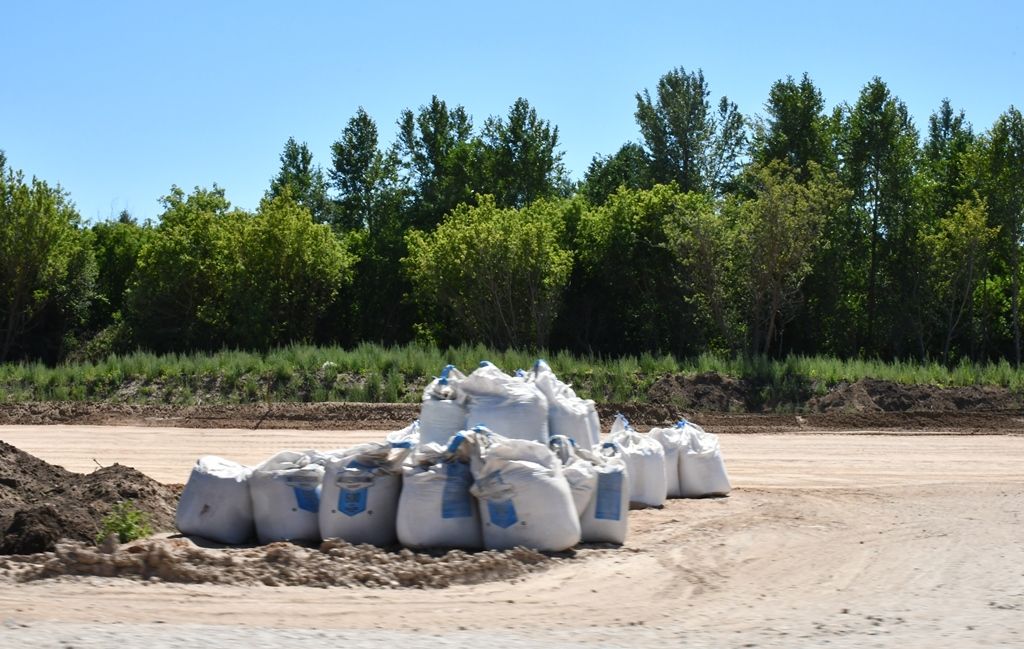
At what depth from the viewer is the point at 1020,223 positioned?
34562 mm

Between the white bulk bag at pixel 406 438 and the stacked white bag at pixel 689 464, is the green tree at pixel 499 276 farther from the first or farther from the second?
the white bulk bag at pixel 406 438

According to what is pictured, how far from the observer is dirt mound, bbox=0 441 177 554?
30.0ft

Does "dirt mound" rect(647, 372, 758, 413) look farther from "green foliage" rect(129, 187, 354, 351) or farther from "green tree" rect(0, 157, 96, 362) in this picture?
"green tree" rect(0, 157, 96, 362)

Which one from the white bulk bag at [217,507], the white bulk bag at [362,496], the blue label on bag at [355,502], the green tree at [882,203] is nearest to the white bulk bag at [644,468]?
the white bulk bag at [362,496]

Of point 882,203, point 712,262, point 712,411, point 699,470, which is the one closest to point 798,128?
point 882,203

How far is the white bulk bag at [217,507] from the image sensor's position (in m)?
9.68

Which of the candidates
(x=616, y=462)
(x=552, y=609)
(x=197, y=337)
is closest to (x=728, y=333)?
(x=197, y=337)

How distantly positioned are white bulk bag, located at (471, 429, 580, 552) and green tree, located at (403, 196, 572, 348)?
77.5ft

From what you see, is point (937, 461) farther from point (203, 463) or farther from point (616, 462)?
point (203, 463)

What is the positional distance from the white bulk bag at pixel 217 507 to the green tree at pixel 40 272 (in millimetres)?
31115

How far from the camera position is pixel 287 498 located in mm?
9633

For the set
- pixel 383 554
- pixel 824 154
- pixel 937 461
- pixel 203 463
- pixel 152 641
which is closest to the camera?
pixel 152 641

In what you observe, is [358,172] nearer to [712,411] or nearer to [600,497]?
[712,411]

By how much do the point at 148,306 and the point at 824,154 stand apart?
2187cm
